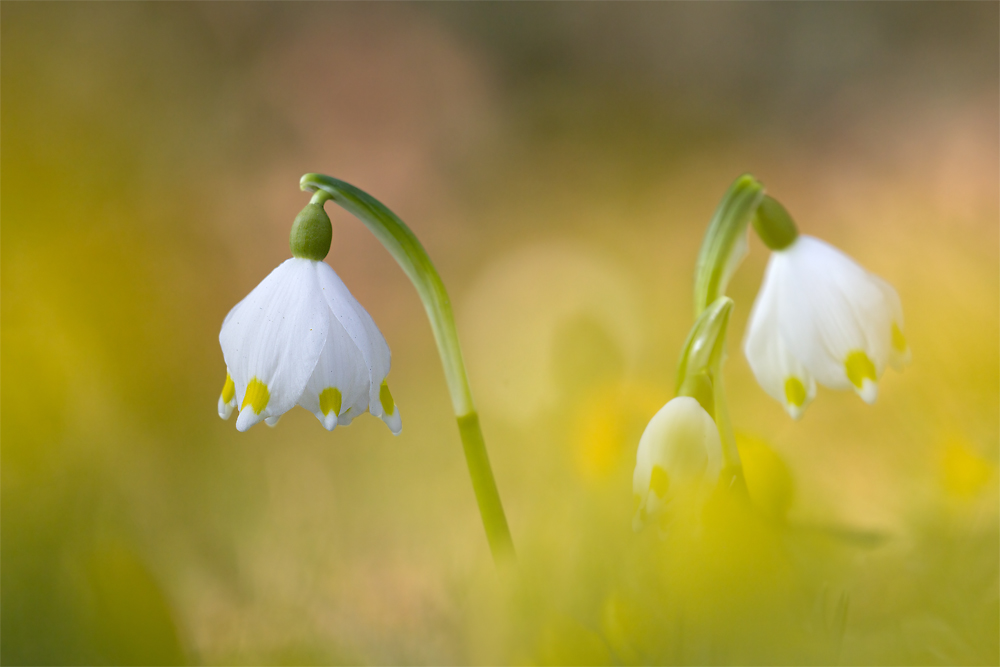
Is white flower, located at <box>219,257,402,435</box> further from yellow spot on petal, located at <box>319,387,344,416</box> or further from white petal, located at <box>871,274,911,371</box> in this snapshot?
white petal, located at <box>871,274,911,371</box>

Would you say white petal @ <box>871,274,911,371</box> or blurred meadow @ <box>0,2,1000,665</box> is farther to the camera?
white petal @ <box>871,274,911,371</box>

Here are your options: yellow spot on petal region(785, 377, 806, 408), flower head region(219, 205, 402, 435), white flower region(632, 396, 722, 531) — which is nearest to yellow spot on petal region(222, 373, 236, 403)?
flower head region(219, 205, 402, 435)

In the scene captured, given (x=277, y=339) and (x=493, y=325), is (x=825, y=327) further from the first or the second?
(x=493, y=325)

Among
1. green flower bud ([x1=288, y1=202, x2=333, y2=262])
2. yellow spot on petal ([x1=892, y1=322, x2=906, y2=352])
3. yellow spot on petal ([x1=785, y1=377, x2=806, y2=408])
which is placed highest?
green flower bud ([x1=288, y1=202, x2=333, y2=262])

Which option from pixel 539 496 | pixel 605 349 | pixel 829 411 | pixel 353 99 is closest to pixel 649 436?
pixel 539 496

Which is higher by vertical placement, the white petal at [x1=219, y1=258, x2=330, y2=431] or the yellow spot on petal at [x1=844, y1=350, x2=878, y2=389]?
the white petal at [x1=219, y1=258, x2=330, y2=431]

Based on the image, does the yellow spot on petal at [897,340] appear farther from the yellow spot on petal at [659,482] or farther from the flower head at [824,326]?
the yellow spot on petal at [659,482]
